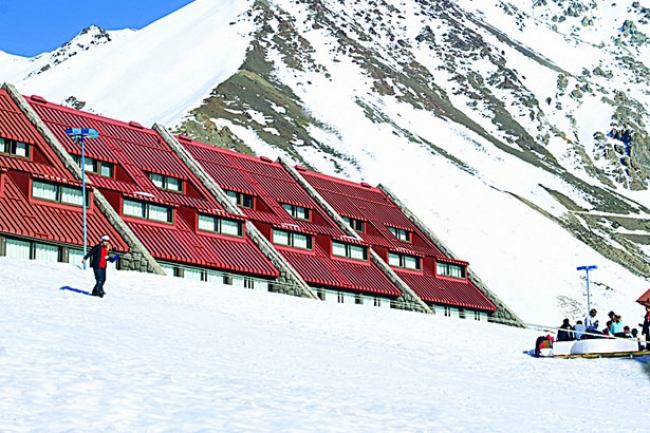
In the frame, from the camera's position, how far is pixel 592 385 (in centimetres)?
2808

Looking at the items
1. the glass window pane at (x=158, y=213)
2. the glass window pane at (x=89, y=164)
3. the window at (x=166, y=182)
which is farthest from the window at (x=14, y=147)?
the window at (x=166, y=182)

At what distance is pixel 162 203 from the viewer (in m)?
47.8

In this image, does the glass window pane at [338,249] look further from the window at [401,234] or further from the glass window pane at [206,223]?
the glass window pane at [206,223]

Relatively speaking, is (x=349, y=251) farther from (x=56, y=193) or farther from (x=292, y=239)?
(x=56, y=193)

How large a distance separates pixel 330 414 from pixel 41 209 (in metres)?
26.6

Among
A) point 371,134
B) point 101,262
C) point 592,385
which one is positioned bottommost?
point 592,385

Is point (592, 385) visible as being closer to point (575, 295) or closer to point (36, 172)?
point (36, 172)

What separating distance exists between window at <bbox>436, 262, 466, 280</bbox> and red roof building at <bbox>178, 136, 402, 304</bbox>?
23.2 ft

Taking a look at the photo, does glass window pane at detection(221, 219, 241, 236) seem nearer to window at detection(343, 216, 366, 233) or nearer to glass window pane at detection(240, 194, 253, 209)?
glass window pane at detection(240, 194, 253, 209)

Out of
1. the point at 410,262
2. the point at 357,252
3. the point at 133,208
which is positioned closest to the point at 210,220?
the point at 133,208

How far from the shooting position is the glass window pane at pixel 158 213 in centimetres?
4759

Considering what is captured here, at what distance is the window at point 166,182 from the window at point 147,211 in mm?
2690

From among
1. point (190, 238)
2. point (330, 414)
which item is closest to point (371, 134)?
point (190, 238)

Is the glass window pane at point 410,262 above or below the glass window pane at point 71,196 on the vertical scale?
below
